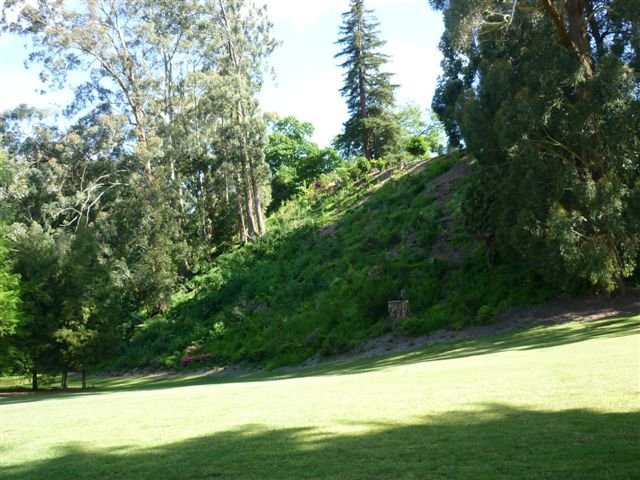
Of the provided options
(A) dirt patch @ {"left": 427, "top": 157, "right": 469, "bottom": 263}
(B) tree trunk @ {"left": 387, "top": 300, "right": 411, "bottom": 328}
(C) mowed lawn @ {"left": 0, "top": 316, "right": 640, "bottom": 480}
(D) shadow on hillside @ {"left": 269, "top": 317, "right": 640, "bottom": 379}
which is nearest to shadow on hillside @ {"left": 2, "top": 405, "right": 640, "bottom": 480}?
(C) mowed lawn @ {"left": 0, "top": 316, "right": 640, "bottom": 480}

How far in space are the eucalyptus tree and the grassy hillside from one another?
3.18m

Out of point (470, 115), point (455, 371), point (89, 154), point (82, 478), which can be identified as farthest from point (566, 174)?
point (89, 154)

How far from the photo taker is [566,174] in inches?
836

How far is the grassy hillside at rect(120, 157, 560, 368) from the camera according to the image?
26.7 m

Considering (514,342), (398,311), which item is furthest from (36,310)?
(514,342)

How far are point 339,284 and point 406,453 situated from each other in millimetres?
26958

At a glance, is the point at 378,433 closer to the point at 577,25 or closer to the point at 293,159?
the point at 577,25

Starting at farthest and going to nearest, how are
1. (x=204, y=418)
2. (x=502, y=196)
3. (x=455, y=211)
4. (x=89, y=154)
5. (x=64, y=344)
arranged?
(x=89, y=154) → (x=455, y=211) → (x=64, y=344) → (x=502, y=196) → (x=204, y=418)

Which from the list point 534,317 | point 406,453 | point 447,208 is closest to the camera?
point 406,453

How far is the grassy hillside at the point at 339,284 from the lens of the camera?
2672cm

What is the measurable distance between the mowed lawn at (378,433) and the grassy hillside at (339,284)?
15024mm

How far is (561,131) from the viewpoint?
22.3 meters

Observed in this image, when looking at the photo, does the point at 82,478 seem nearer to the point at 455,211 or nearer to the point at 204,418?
the point at 204,418

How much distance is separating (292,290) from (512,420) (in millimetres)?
28342
